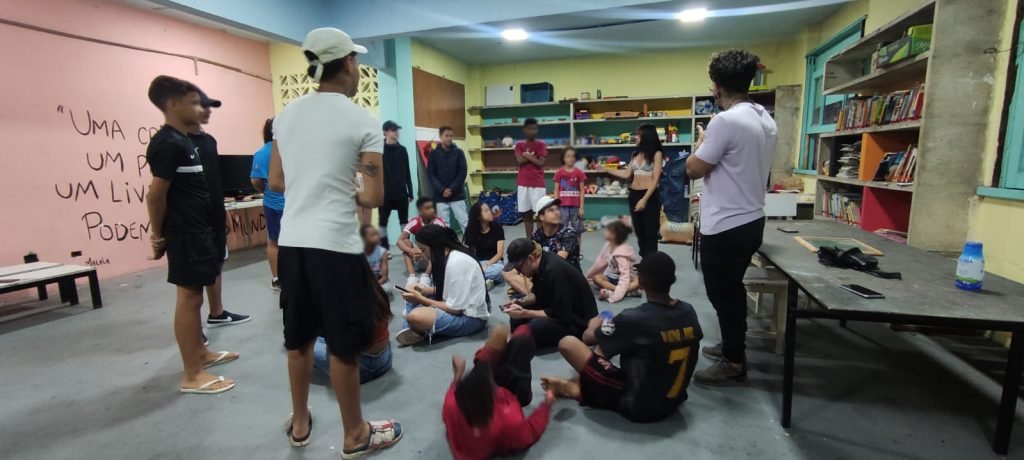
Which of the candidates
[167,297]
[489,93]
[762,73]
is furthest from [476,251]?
[762,73]

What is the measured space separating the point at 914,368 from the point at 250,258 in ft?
19.4

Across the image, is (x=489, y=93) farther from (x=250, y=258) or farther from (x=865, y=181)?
(x=250, y=258)

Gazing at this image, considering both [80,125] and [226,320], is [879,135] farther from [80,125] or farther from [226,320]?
[80,125]

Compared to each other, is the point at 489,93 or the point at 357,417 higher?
the point at 489,93

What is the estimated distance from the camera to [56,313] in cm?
352

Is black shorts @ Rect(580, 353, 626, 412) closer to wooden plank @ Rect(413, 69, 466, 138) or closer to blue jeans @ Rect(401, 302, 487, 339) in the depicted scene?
blue jeans @ Rect(401, 302, 487, 339)

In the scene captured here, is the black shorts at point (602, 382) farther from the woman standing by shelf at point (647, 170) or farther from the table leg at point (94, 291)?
the table leg at point (94, 291)

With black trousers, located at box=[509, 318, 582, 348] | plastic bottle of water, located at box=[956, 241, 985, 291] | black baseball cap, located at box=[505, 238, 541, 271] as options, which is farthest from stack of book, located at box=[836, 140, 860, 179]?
black baseball cap, located at box=[505, 238, 541, 271]

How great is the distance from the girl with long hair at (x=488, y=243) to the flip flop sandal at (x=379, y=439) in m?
2.03

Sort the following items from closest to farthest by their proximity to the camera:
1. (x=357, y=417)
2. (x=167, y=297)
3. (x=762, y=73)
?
Answer: (x=357, y=417)
(x=167, y=297)
(x=762, y=73)

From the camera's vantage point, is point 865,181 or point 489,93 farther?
point 865,181

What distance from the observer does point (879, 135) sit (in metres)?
3.45

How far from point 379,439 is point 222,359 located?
1.38 metres

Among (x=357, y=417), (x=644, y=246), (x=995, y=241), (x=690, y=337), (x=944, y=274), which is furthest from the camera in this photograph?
(x=995, y=241)
